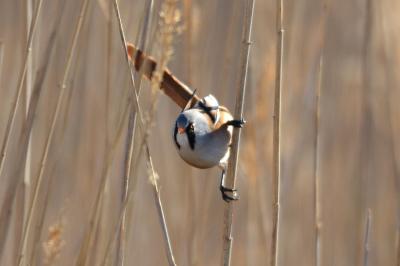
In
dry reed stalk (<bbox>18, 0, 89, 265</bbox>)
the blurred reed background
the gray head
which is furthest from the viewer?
the blurred reed background

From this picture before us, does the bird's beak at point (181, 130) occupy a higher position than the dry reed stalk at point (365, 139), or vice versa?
the dry reed stalk at point (365, 139)

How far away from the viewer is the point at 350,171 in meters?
2.72

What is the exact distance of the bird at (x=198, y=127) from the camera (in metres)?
2.03

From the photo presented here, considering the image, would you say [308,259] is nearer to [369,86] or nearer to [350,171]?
[350,171]

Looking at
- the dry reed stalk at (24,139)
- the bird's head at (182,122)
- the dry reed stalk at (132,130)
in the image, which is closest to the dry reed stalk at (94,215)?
the dry reed stalk at (132,130)

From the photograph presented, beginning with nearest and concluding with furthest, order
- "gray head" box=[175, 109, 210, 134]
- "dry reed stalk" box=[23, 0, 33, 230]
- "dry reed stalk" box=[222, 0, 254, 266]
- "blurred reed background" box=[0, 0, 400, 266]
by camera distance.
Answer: "dry reed stalk" box=[222, 0, 254, 266]
"dry reed stalk" box=[23, 0, 33, 230]
"gray head" box=[175, 109, 210, 134]
"blurred reed background" box=[0, 0, 400, 266]

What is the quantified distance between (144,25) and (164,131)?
1090mm

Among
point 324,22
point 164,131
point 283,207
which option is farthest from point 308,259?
point 324,22

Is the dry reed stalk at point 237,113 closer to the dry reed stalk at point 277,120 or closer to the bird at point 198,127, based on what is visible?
the dry reed stalk at point 277,120

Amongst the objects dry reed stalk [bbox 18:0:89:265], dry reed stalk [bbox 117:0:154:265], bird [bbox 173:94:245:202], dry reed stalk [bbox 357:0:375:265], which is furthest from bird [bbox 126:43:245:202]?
dry reed stalk [bbox 357:0:375:265]

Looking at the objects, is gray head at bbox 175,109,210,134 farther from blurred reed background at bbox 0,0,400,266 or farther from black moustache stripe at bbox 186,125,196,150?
blurred reed background at bbox 0,0,400,266

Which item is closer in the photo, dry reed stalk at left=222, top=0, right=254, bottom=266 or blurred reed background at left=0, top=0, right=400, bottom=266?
dry reed stalk at left=222, top=0, right=254, bottom=266

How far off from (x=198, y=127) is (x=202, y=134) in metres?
0.03

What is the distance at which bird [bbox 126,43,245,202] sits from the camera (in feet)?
6.65
